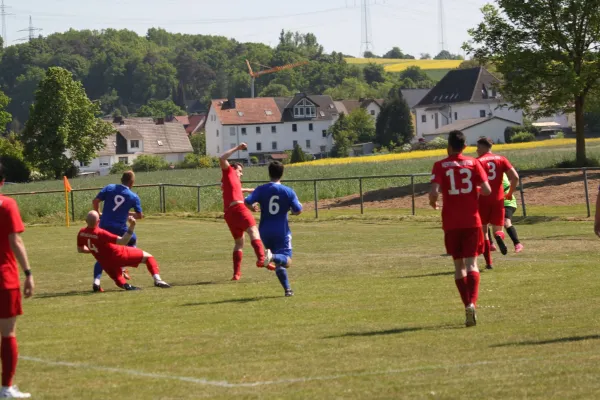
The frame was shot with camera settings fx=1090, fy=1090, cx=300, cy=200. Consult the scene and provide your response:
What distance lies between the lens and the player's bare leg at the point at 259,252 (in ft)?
51.1

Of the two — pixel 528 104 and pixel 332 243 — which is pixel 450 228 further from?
pixel 528 104

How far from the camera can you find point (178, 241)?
29703 mm

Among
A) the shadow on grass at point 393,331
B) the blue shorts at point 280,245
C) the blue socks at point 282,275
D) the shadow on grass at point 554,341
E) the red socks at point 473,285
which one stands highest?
the blue shorts at point 280,245

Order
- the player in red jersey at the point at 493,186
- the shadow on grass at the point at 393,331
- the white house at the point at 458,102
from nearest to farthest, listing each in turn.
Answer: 1. the shadow on grass at the point at 393,331
2. the player in red jersey at the point at 493,186
3. the white house at the point at 458,102

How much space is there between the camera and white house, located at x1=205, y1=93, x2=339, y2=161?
152250mm

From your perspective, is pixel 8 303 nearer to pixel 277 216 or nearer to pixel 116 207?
pixel 277 216

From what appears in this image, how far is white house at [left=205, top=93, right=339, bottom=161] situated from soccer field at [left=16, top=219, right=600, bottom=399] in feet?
428

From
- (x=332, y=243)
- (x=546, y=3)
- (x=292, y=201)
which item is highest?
(x=546, y=3)

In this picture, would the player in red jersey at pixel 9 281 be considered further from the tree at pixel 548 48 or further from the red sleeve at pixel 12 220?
the tree at pixel 548 48

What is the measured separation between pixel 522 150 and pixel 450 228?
7384 cm

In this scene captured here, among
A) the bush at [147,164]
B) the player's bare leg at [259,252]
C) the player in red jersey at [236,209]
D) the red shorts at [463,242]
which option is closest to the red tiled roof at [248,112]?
the bush at [147,164]

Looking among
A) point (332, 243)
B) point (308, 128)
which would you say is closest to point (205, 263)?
point (332, 243)

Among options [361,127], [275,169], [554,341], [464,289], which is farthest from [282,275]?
[361,127]

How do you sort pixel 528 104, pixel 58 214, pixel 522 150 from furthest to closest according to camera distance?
pixel 522 150 → pixel 528 104 → pixel 58 214
